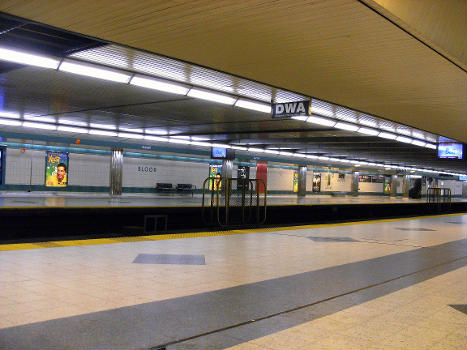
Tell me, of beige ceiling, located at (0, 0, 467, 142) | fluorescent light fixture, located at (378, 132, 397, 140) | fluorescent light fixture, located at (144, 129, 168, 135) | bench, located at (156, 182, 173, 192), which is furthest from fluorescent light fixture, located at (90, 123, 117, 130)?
beige ceiling, located at (0, 0, 467, 142)

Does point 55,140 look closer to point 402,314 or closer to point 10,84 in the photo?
point 10,84

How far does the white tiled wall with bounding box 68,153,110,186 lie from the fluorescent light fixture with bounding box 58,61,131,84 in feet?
47.5

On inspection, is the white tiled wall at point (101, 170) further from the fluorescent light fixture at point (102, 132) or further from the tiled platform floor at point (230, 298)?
the tiled platform floor at point (230, 298)

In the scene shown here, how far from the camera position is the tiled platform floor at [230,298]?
388cm

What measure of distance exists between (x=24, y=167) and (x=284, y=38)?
64.6 ft

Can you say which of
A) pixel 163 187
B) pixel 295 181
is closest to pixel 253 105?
pixel 163 187

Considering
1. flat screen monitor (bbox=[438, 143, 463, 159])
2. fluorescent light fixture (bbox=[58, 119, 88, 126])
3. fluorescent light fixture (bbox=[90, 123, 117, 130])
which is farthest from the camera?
fluorescent light fixture (bbox=[90, 123, 117, 130])

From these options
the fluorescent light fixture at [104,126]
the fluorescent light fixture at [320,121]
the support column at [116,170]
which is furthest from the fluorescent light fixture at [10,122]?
the fluorescent light fixture at [320,121]

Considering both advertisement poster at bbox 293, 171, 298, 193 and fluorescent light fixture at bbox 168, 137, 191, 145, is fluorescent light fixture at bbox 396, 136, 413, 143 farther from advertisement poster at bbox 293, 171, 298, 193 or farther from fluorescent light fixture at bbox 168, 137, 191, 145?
advertisement poster at bbox 293, 171, 298, 193

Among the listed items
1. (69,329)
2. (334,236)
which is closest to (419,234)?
(334,236)

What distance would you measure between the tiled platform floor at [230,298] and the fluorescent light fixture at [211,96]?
4944mm

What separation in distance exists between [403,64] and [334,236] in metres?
6.69

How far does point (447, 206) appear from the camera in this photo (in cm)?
3250

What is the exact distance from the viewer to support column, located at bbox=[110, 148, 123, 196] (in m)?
26.1
